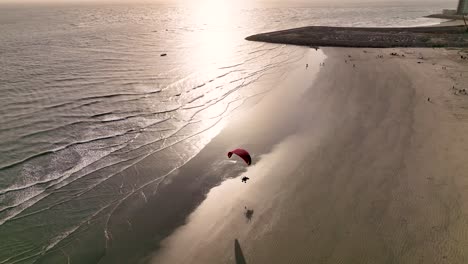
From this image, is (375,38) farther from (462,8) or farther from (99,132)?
(462,8)

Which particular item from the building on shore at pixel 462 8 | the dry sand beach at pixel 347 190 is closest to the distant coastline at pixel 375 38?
the dry sand beach at pixel 347 190

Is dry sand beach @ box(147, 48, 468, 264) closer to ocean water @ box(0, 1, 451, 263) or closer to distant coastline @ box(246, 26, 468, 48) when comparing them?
ocean water @ box(0, 1, 451, 263)

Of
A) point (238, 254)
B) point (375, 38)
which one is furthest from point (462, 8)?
point (238, 254)

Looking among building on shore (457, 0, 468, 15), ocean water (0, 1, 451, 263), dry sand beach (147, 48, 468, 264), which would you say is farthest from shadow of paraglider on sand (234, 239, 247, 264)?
building on shore (457, 0, 468, 15)

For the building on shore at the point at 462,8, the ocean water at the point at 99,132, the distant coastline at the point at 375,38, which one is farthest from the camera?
the building on shore at the point at 462,8

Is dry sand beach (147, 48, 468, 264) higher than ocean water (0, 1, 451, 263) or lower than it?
lower

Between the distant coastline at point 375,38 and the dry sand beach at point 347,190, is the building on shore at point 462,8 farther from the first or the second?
the dry sand beach at point 347,190

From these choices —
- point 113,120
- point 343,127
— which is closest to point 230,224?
point 343,127
